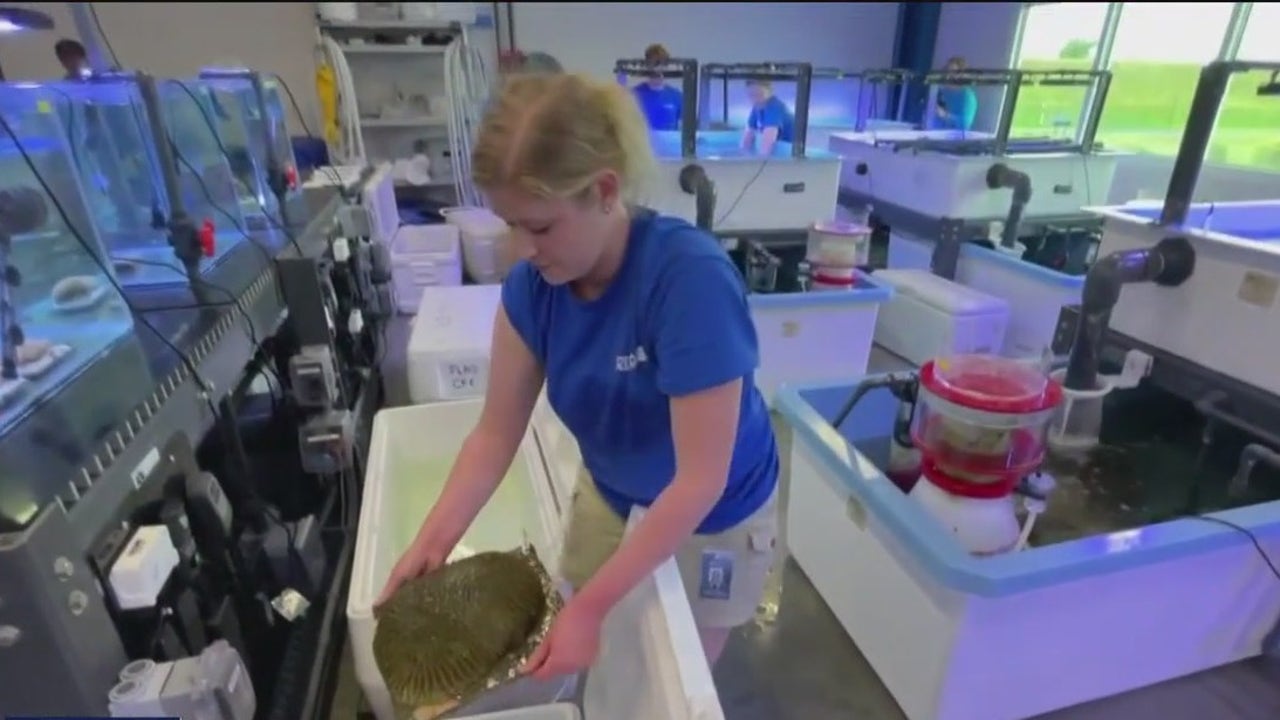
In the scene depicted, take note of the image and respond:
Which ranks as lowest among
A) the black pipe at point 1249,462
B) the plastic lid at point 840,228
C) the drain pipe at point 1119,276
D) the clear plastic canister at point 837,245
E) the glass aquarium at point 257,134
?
→ the black pipe at point 1249,462

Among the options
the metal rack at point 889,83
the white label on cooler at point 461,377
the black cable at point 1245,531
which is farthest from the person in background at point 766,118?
the black cable at point 1245,531

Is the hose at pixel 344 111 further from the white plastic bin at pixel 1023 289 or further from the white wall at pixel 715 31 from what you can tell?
the white plastic bin at pixel 1023 289

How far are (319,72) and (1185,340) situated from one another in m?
4.13

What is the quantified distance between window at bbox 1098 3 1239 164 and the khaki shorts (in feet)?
12.9

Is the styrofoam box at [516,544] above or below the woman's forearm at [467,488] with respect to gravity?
below

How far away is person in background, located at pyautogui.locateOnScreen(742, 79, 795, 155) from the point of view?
2.98 m

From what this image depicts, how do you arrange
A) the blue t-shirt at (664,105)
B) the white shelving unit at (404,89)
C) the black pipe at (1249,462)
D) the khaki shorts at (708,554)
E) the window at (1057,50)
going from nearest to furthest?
the khaki shorts at (708,554) → the black pipe at (1249,462) → the blue t-shirt at (664,105) → the window at (1057,50) → the white shelving unit at (404,89)

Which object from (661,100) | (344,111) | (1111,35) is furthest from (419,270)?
(1111,35)

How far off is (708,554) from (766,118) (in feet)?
8.72

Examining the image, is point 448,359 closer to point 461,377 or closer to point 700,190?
point 461,377

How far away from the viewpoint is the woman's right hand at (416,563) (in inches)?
36.6

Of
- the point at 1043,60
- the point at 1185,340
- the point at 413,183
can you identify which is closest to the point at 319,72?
the point at 413,183

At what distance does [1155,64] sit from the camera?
4203 millimetres

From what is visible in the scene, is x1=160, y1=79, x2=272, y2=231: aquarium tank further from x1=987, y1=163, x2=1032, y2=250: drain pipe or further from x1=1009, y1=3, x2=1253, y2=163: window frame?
x1=1009, y1=3, x2=1253, y2=163: window frame
